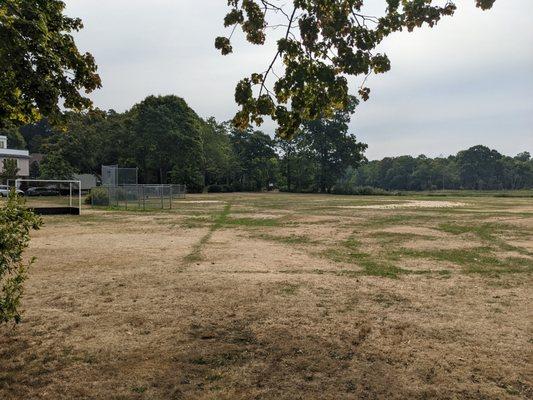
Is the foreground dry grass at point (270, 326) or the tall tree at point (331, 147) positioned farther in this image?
the tall tree at point (331, 147)

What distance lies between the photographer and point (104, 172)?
121 feet

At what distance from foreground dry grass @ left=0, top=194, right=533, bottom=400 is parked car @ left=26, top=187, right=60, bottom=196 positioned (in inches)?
1759

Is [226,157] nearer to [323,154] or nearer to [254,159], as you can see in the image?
[254,159]

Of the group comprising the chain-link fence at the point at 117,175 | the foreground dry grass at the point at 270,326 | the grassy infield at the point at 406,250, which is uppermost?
the chain-link fence at the point at 117,175

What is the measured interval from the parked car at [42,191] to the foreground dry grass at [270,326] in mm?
44670

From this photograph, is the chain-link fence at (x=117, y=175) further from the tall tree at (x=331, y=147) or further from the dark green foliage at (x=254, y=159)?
the tall tree at (x=331, y=147)

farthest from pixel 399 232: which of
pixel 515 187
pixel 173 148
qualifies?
pixel 515 187

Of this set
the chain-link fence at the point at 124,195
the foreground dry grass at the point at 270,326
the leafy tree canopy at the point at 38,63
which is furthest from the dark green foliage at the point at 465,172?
the leafy tree canopy at the point at 38,63

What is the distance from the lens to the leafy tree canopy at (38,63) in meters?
3.87

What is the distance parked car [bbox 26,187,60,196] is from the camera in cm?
4959

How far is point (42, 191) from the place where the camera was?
50875 millimetres

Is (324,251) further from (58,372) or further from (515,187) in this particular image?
(515,187)

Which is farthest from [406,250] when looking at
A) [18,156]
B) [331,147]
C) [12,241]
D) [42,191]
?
[331,147]

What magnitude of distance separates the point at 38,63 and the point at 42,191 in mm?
52582
